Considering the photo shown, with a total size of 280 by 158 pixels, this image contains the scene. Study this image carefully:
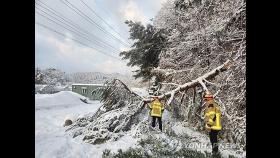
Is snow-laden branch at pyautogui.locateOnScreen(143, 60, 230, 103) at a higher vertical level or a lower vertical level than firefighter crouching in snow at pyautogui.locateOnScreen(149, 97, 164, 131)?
higher

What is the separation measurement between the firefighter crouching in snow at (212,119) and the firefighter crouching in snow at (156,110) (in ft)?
1.95

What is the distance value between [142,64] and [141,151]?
3.70 feet

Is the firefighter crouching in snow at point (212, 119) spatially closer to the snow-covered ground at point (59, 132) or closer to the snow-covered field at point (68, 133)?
the snow-covered field at point (68, 133)

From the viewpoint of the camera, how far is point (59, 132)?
3.30 m

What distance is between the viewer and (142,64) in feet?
12.2

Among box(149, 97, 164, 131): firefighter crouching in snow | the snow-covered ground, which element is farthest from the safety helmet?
the snow-covered ground

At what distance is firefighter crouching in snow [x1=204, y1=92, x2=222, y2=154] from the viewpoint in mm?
3484

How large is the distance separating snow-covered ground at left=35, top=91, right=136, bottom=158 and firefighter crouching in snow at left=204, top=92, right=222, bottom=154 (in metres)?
1.00

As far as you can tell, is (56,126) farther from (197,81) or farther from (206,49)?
(206,49)

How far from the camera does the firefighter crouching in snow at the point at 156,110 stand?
3633 millimetres

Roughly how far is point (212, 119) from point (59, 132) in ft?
6.29

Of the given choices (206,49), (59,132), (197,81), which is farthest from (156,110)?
(59,132)

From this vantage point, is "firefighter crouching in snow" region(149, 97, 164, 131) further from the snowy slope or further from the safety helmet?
the snowy slope
